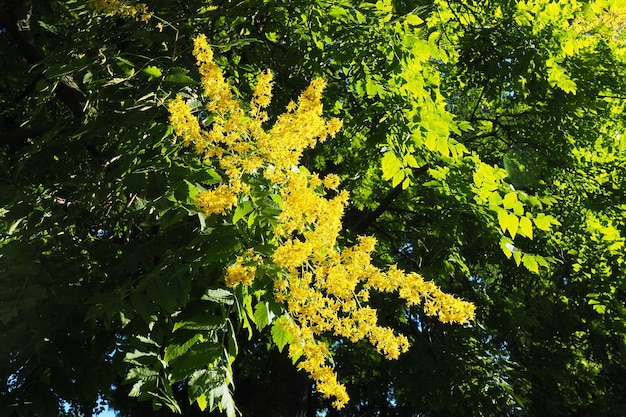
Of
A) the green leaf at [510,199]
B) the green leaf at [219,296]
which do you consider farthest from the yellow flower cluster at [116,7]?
the green leaf at [510,199]

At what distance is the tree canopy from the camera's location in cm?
201

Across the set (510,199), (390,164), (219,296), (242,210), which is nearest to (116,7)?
(242,210)

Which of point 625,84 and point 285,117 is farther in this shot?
point 625,84

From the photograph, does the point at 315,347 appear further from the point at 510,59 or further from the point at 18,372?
the point at 510,59

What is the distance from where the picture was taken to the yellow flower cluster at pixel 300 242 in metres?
1.86

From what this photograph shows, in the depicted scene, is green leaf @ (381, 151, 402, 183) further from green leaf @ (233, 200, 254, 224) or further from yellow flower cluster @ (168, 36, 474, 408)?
green leaf @ (233, 200, 254, 224)

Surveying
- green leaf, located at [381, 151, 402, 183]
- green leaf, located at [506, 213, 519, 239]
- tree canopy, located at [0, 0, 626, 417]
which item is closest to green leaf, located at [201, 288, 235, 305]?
tree canopy, located at [0, 0, 626, 417]

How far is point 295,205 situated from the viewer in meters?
1.89

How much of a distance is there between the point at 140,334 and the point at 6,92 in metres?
5.34

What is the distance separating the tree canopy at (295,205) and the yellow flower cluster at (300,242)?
0.01 m

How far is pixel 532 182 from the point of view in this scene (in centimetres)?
539

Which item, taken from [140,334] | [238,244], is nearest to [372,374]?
[140,334]

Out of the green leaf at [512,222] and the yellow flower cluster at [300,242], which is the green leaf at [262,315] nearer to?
the yellow flower cluster at [300,242]

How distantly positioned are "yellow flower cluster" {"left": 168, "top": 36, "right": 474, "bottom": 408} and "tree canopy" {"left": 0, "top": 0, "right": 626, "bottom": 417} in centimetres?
1
